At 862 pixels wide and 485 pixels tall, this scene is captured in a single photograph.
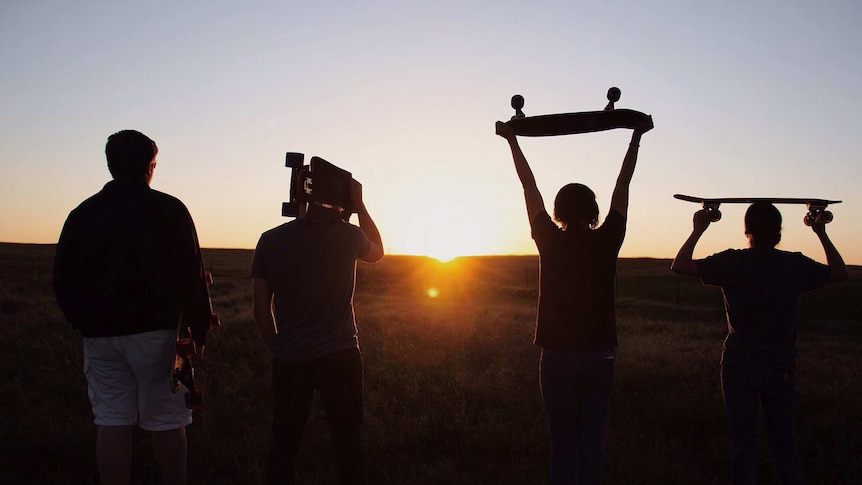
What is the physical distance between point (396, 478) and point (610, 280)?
301 cm

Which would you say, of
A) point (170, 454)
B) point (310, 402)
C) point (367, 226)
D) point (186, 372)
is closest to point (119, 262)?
point (186, 372)

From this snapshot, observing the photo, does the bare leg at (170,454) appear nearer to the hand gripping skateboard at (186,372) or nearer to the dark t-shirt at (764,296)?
the hand gripping skateboard at (186,372)

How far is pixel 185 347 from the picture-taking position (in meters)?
3.35

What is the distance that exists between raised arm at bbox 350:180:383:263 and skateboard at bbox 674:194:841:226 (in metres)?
1.86

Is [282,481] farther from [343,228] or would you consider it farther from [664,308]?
[664,308]

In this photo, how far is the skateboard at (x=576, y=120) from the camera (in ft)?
11.1

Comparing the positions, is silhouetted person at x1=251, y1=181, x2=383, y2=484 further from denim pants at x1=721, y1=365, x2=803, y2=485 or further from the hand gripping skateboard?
denim pants at x1=721, y1=365, x2=803, y2=485

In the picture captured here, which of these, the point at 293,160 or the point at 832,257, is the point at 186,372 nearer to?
the point at 293,160

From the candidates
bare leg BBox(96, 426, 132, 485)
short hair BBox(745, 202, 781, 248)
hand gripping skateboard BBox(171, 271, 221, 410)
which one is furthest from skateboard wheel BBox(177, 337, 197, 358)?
short hair BBox(745, 202, 781, 248)

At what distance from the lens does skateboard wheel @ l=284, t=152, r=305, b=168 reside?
11.5 feet

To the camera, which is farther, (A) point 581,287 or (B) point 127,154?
(B) point 127,154

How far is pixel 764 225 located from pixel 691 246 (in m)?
0.42

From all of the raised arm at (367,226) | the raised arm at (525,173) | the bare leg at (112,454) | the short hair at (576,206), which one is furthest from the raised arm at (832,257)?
the bare leg at (112,454)

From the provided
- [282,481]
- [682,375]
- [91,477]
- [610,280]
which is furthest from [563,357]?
[682,375]
